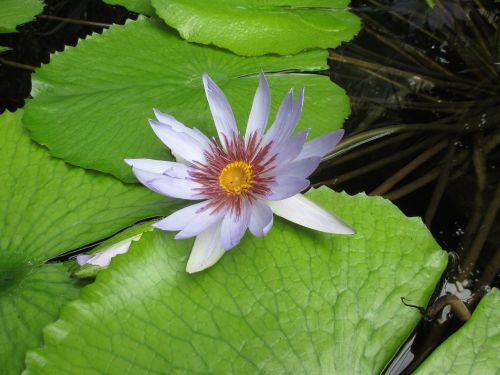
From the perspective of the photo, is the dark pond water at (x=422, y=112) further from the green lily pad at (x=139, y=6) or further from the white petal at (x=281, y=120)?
the white petal at (x=281, y=120)

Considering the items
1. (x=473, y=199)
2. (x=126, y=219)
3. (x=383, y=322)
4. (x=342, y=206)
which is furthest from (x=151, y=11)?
(x=383, y=322)

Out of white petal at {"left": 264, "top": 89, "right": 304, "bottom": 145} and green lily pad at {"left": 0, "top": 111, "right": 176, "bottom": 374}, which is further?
green lily pad at {"left": 0, "top": 111, "right": 176, "bottom": 374}

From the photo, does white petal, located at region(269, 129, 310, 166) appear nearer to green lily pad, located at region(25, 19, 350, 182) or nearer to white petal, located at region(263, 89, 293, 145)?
white petal, located at region(263, 89, 293, 145)

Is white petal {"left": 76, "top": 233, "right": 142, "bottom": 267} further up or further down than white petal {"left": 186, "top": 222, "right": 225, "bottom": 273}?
further up

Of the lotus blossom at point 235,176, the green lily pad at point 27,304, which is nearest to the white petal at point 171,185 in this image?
the lotus blossom at point 235,176

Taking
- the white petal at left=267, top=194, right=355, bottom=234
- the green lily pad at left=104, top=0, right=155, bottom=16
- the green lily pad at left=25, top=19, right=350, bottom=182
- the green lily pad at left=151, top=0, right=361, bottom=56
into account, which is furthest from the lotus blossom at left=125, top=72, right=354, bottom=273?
the green lily pad at left=104, top=0, right=155, bottom=16
